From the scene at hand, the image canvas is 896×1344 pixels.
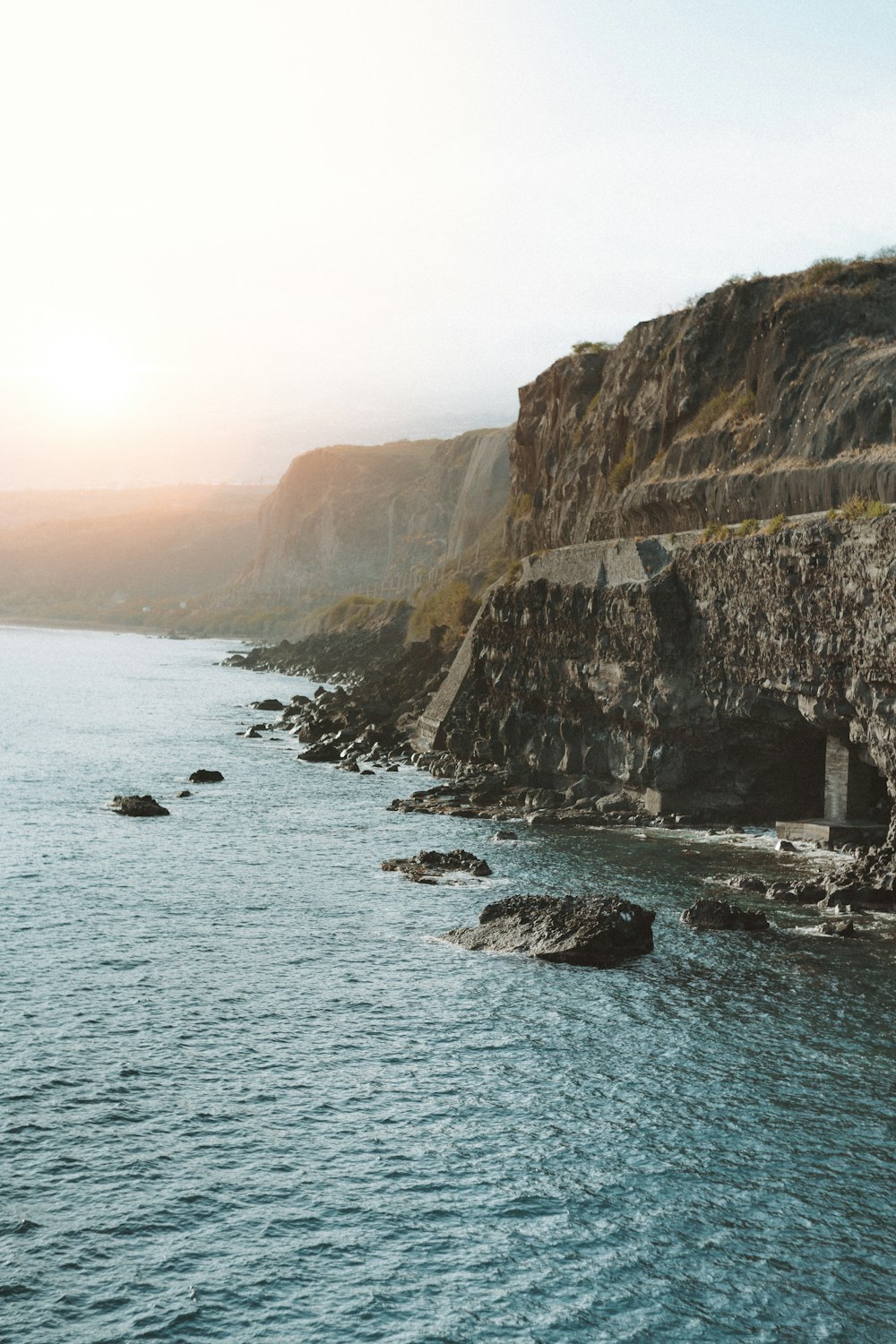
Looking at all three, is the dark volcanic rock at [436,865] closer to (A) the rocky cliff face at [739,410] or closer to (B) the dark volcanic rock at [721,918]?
(B) the dark volcanic rock at [721,918]

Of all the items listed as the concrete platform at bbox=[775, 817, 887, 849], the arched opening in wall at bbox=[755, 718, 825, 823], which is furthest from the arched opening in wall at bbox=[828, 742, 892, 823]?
the arched opening in wall at bbox=[755, 718, 825, 823]

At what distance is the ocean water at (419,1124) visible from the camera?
662 inches

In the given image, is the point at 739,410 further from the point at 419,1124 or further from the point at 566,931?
the point at 419,1124

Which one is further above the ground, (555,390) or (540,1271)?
(555,390)

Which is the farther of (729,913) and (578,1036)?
(729,913)

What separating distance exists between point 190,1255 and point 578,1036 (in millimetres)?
11102

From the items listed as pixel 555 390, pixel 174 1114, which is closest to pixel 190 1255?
pixel 174 1114

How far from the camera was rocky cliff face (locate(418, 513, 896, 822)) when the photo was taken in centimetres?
4359

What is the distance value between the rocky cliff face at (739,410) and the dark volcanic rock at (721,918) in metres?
17.2

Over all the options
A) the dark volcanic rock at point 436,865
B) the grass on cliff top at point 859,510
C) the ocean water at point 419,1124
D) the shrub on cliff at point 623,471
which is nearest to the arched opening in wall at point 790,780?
the grass on cliff top at point 859,510

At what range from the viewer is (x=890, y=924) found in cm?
3559

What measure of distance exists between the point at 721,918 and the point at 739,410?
101ft

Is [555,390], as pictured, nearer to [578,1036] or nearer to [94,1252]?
[578,1036]

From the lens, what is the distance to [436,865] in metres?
44.4
